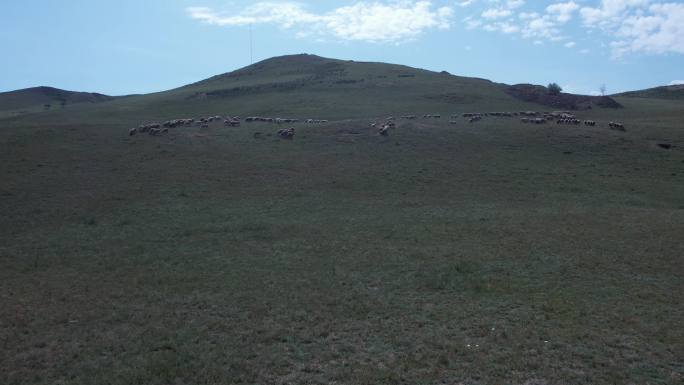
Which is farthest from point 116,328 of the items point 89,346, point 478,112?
point 478,112

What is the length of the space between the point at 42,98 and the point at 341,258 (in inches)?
3507

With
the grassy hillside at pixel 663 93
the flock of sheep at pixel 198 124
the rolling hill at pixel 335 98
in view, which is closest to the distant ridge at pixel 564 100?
the rolling hill at pixel 335 98

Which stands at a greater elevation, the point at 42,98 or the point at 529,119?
the point at 42,98

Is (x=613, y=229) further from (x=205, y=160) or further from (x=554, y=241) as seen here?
(x=205, y=160)

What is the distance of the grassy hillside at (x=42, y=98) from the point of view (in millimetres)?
83125

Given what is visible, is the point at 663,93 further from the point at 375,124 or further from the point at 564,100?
the point at 375,124

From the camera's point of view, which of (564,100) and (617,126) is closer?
(617,126)

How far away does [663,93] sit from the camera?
267ft

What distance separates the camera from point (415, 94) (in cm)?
6094

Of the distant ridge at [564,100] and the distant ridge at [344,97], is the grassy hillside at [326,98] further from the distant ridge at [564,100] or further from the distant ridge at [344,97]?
the distant ridge at [564,100]

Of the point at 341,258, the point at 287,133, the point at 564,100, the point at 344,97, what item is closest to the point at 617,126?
the point at 564,100

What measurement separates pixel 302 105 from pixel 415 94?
12.7 meters

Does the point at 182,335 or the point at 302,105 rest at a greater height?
the point at 302,105

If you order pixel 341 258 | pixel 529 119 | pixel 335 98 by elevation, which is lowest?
pixel 341 258
